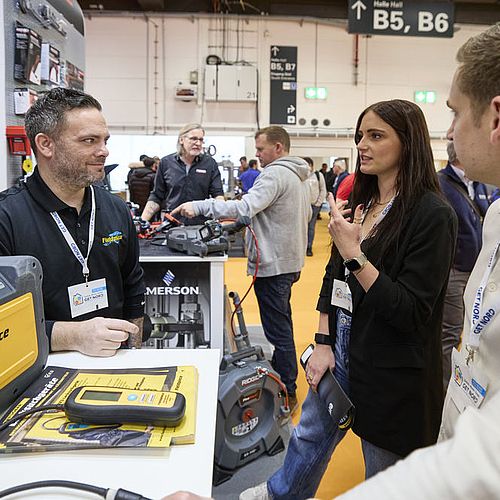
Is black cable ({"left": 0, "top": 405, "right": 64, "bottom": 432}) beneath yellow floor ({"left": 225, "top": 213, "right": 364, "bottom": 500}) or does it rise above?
above

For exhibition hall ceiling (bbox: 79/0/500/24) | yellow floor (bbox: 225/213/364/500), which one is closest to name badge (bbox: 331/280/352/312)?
yellow floor (bbox: 225/213/364/500)

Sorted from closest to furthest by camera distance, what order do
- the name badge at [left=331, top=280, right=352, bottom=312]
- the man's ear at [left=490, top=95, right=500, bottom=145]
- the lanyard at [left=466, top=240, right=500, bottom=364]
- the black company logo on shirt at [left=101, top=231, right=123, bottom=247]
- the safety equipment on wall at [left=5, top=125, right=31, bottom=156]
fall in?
the man's ear at [left=490, top=95, right=500, bottom=145], the lanyard at [left=466, top=240, right=500, bottom=364], the name badge at [left=331, top=280, right=352, bottom=312], the black company logo on shirt at [left=101, top=231, right=123, bottom=247], the safety equipment on wall at [left=5, top=125, right=31, bottom=156]

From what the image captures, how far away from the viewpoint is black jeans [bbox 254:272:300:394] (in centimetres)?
289

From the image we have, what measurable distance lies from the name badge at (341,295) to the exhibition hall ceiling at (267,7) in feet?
32.5

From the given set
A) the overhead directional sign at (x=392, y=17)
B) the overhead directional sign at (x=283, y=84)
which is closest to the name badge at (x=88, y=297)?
the overhead directional sign at (x=392, y=17)

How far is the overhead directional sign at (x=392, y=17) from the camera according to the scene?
5.10 metres

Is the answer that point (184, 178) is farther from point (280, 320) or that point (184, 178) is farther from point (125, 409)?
point (125, 409)

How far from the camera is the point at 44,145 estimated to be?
1.67 m

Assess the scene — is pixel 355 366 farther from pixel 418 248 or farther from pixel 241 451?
pixel 241 451

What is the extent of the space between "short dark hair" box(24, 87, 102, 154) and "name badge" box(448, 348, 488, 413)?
1.46 metres

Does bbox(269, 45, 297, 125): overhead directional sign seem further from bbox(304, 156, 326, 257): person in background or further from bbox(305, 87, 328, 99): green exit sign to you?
bbox(304, 156, 326, 257): person in background

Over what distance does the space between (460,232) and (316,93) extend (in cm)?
879

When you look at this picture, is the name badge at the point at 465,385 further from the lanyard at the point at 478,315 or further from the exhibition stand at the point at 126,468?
the exhibition stand at the point at 126,468

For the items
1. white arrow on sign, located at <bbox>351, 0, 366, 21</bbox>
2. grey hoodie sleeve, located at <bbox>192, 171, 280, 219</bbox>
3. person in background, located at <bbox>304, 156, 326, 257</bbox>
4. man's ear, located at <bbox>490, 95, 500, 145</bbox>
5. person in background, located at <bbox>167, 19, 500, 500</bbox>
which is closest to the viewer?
person in background, located at <bbox>167, 19, 500, 500</bbox>
